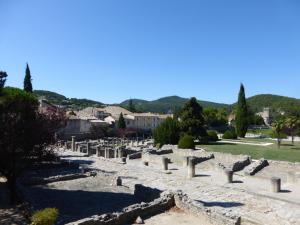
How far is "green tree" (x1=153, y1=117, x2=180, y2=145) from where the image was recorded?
43.8 meters

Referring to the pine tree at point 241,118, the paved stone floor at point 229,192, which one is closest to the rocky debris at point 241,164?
the paved stone floor at point 229,192

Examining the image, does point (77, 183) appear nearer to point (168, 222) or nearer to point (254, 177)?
point (168, 222)

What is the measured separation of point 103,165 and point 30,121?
44.7 feet

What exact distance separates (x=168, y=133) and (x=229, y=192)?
→ 24.4m

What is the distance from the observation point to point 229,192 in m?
19.6

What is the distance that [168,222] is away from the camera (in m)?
12.8

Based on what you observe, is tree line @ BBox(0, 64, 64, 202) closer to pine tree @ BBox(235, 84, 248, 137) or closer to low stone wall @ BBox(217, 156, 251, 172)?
low stone wall @ BBox(217, 156, 251, 172)

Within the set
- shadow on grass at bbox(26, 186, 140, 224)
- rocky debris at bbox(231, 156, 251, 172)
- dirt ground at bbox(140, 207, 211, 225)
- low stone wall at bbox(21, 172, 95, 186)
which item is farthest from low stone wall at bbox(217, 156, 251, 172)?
dirt ground at bbox(140, 207, 211, 225)

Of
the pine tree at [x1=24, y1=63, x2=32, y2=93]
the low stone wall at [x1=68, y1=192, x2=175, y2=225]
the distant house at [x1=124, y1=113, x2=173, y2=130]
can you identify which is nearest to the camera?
the low stone wall at [x1=68, y1=192, x2=175, y2=225]

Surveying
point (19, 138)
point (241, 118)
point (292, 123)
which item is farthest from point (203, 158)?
point (241, 118)

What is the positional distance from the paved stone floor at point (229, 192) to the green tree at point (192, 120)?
16.2 metres

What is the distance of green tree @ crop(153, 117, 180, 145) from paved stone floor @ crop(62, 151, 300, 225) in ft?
46.8

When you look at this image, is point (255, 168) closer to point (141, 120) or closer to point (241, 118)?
point (241, 118)

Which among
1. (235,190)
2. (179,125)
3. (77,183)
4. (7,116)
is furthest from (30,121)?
(179,125)
